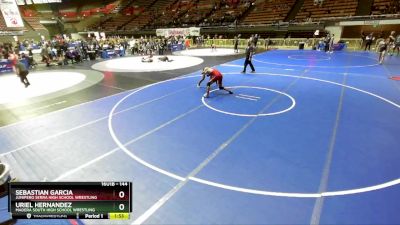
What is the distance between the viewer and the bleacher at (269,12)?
3637 cm

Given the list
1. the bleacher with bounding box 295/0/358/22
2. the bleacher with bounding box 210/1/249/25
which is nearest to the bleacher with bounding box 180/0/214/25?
the bleacher with bounding box 210/1/249/25

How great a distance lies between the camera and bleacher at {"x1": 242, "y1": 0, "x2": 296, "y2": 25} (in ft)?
119

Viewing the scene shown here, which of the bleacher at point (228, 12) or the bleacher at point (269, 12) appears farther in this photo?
the bleacher at point (228, 12)

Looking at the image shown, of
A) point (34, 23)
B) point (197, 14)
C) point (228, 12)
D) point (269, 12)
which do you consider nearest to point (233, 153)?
point (269, 12)

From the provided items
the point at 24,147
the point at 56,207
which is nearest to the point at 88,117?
the point at 24,147

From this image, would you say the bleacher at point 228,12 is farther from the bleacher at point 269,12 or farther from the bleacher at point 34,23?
the bleacher at point 34,23
